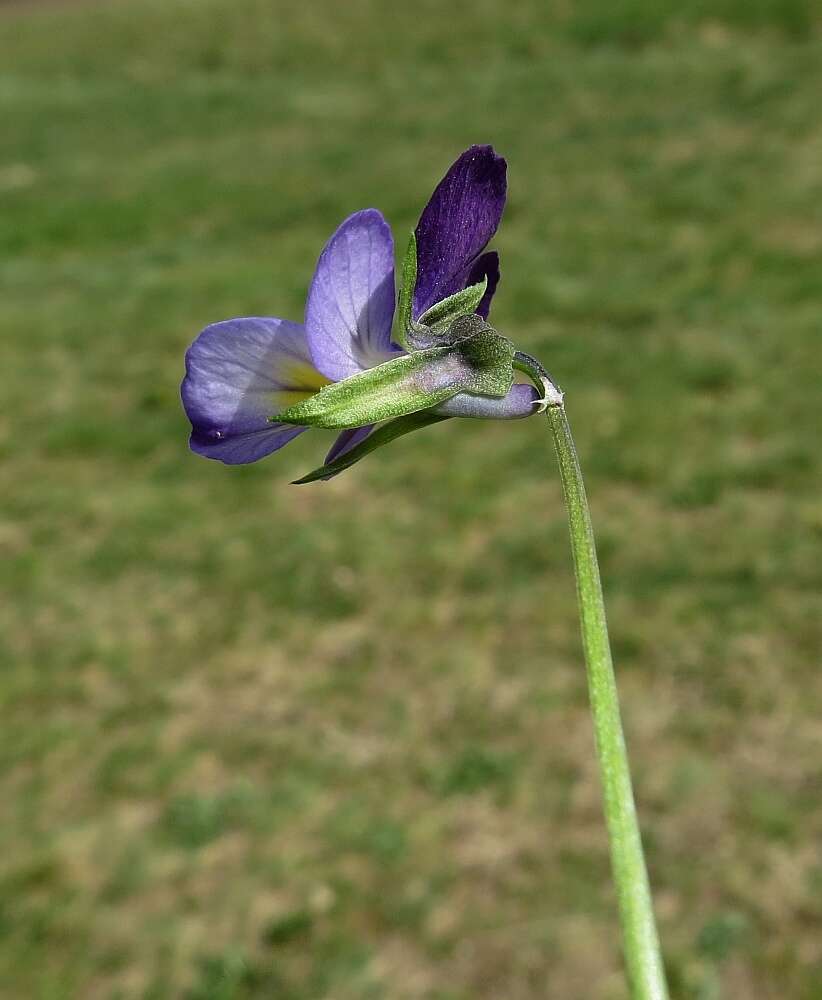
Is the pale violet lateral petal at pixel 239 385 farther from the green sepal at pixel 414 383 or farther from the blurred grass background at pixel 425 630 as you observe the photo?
the blurred grass background at pixel 425 630

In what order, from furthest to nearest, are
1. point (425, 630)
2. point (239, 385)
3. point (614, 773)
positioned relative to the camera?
point (425, 630)
point (239, 385)
point (614, 773)

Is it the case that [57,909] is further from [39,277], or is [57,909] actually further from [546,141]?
[546,141]

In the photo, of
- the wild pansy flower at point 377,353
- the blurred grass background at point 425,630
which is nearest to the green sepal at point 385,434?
the wild pansy flower at point 377,353

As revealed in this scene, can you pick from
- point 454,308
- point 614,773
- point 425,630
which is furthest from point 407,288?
point 425,630

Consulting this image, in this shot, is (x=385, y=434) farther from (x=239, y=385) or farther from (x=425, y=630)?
(x=425, y=630)

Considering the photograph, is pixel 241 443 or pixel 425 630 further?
pixel 425 630

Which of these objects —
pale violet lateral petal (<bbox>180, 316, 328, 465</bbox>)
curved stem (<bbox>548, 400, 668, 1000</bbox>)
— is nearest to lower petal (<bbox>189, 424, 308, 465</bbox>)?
pale violet lateral petal (<bbox>180, 316, 328, 465</bbox>)
